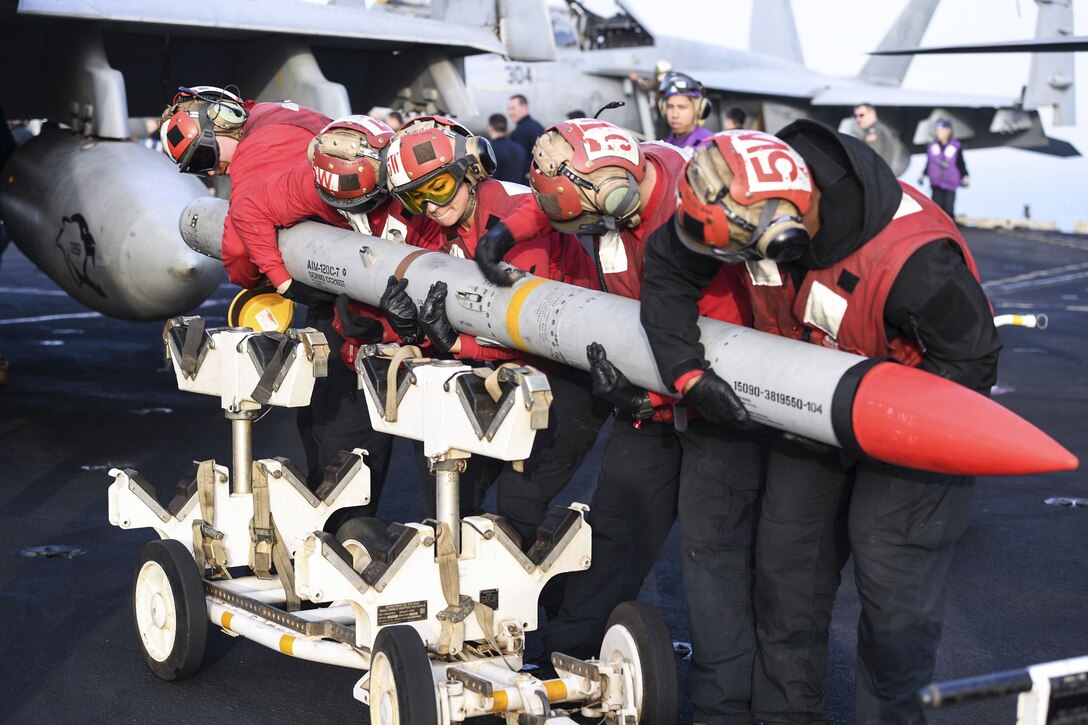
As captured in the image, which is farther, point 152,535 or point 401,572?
point 152,535

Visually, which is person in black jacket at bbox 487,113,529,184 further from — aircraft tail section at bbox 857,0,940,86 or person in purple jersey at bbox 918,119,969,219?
aircraft tail section at bbox 857,0,940,86

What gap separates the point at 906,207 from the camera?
302 cm

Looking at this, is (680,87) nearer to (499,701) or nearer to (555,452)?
(555,452)

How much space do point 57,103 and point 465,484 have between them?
5.82 m

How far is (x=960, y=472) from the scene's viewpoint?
8.89ft

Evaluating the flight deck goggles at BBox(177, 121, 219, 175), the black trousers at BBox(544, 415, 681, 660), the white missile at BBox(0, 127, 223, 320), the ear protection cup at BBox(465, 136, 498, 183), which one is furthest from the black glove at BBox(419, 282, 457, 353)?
the white missile at BBox(0, 127, 223, 320)

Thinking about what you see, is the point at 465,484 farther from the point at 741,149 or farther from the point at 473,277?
the point at 741,149

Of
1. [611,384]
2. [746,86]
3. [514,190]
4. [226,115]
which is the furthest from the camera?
[746,86]

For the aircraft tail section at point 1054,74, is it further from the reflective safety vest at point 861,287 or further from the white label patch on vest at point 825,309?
the white label patch on vest at point 825,309

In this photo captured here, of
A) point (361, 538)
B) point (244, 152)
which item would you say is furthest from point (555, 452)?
point (244, 152)

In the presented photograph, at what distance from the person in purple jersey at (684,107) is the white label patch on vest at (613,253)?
3.45 meters

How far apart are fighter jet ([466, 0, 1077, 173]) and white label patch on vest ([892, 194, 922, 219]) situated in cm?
Result: 1648

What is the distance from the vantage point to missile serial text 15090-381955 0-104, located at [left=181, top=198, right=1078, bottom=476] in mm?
2656

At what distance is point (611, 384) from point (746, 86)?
66.3 feet
